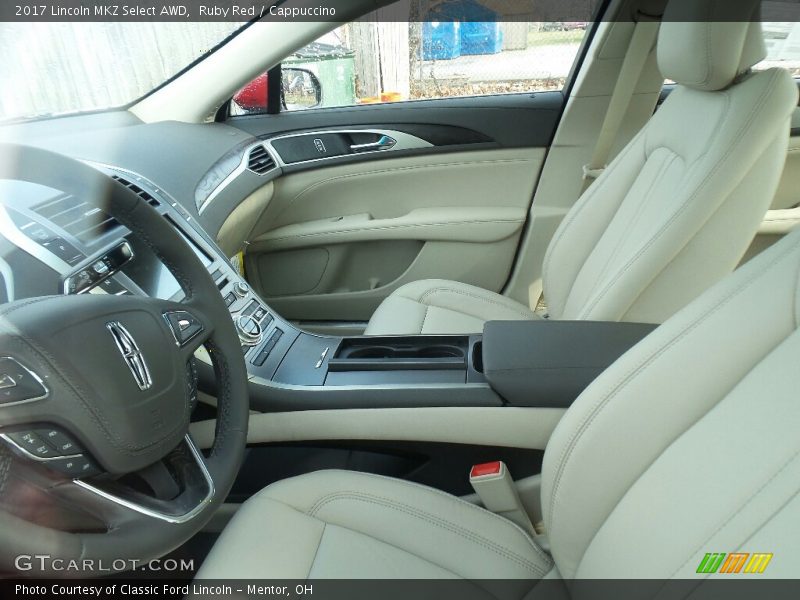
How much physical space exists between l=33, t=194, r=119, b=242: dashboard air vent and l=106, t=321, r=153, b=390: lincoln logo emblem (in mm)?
324

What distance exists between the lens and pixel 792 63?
1.62 meters

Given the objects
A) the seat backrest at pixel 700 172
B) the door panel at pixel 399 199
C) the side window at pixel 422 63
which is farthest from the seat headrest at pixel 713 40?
the door panel at pixel 399 199

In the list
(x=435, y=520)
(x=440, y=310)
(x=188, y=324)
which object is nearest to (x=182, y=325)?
(x=188, y=324)

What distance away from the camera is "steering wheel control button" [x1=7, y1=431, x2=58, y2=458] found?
659mm

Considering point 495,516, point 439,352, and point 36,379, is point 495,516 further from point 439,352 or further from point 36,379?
point 36,379

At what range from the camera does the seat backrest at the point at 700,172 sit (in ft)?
3.55

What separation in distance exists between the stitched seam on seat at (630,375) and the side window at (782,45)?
0.58m

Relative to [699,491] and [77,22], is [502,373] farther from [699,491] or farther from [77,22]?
[77,22]

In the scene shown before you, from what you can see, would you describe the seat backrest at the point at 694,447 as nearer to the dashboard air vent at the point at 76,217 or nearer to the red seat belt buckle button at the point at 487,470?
the red seat belt buckle button at the point at 487,470

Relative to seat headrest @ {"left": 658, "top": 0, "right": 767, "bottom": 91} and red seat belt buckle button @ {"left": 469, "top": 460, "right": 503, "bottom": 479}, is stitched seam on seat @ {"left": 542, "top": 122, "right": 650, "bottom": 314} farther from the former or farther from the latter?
red seat belt buckle button @ {"left": 469, "top": 460, "right": 503, "bottom": 479}

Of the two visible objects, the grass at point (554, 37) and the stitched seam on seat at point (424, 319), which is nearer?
the stitched seam on seat at point (424, 319)

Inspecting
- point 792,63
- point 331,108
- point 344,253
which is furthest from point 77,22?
point 792,63

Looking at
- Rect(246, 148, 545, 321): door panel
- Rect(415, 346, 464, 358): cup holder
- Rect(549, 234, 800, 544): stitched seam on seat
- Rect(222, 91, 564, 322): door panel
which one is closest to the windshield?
Rect(222, 91, 564, 322): door panel

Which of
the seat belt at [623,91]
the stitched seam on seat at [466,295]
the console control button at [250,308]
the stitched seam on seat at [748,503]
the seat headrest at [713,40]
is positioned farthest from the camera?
the seat belt at [623,91]
